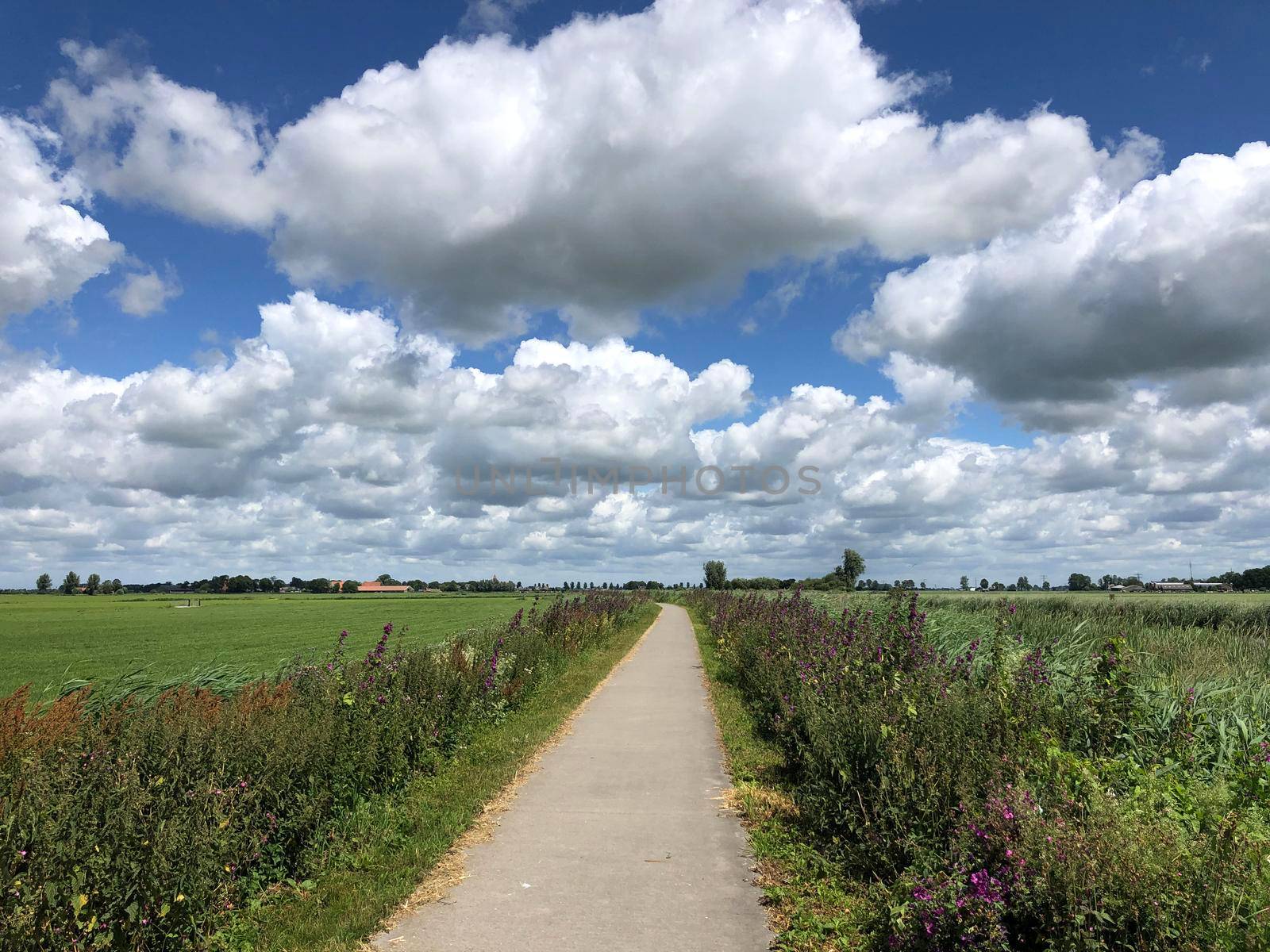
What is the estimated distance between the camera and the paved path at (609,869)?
4672 millimetres

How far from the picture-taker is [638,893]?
532 centimetres

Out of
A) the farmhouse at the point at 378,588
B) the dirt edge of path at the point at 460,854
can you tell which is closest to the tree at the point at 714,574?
the farmhouse at the point at 378,588

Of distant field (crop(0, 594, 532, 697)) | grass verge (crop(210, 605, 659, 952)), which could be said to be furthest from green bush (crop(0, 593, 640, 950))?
distant field (crop(0, 594, 532, 697))

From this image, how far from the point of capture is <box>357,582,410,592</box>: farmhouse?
141m

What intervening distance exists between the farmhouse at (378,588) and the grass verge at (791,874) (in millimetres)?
138495

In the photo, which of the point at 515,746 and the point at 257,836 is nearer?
the point at 257,836

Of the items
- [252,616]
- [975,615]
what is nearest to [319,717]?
[975,615]

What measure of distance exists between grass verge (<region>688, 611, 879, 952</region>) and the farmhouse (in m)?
138

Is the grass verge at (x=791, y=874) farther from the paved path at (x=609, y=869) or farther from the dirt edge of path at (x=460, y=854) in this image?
the dirt edge of path at (x=460, y=854)

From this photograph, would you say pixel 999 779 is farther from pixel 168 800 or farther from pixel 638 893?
pixel 168 800

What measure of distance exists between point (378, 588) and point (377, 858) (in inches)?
5838

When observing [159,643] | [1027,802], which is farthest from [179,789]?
[159,643]

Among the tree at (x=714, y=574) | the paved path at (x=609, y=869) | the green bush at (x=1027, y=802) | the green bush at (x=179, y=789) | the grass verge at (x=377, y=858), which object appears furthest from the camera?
the tree at (x=714, y=574)

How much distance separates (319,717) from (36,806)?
2.54m
